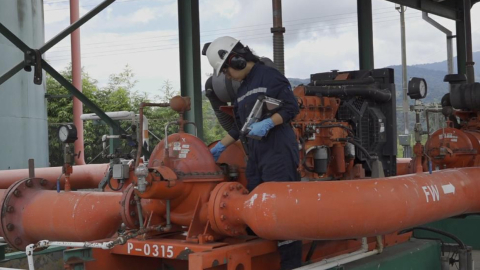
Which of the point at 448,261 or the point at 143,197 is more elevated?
the point at 143,197

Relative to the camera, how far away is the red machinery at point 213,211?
10.4 feet

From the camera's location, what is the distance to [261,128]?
11.9 feet

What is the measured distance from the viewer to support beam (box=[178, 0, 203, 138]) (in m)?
6.41

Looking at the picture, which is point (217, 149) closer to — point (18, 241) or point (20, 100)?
point (18, 241)

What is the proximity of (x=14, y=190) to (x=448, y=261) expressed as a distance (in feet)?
10.4

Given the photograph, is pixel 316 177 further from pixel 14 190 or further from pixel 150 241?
pixel 14 190

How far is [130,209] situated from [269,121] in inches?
37.0

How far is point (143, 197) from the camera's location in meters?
Result: 3.35

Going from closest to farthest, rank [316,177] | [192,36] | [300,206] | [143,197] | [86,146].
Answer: [300,206]
[143,197]
[316,177]
[192,36]
[86,146]

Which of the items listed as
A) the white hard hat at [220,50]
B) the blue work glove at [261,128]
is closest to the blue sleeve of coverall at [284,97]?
the blue work glove at [261,128]

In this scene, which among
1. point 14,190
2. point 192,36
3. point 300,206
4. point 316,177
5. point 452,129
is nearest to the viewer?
point 300,206

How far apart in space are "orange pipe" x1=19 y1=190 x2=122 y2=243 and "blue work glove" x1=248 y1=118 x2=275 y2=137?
900 mm

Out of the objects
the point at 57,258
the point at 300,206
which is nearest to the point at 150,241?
the point at 300,206

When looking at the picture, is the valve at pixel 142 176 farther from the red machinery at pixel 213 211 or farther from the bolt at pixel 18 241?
the bolt at pixel 18 241
